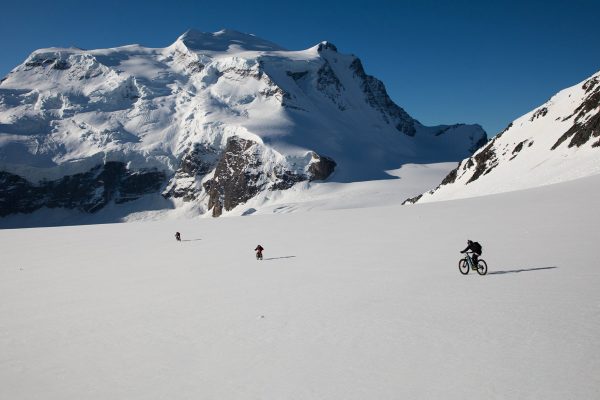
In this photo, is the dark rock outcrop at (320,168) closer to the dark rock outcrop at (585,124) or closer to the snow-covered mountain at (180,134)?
the snow-covered mountain at (180,134)

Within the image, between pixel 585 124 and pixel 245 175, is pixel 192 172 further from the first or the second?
pixel 585 124

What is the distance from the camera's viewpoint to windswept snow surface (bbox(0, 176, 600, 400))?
6.58m

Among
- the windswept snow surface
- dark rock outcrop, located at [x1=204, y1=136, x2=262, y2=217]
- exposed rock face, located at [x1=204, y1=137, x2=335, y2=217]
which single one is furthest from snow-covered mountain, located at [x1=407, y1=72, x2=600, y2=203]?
dark rock outcrop, located at [x1=204, y1=136, x2=262, y2=217]

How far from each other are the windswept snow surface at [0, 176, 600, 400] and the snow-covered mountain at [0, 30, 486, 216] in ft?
321

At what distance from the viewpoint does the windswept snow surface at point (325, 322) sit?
6.58 metres

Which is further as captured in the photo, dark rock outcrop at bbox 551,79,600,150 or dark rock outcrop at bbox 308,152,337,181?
dark rock outcrop at bbox 308,152,337,181

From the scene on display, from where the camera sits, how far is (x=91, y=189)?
466 ft

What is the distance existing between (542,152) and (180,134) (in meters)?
124

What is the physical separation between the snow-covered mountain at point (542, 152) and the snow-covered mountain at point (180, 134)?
54538mm

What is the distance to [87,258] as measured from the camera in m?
22.4

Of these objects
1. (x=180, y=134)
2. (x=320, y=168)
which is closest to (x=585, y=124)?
(x=320, y=168)

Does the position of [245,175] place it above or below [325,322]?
above

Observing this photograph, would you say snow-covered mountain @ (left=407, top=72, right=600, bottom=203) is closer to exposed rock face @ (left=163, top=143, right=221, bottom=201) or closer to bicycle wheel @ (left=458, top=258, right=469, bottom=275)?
bicycle wheel @ (left=458, top=258, right=469, bottom=275)

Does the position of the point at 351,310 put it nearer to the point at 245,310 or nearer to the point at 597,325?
the point at 245,310
